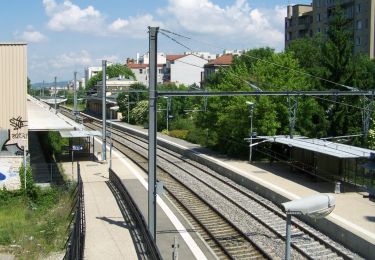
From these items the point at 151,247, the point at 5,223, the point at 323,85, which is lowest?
the point at 5,223

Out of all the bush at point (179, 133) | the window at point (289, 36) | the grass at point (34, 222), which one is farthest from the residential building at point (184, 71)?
the grass at point (34, 222)

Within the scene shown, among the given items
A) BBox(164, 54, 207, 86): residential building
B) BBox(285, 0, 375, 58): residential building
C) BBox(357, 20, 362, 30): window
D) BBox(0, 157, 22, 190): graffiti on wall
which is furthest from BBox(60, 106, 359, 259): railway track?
BBox(164, 54, 207, 86): residential building

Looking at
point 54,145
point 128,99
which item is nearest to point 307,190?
point 54,145

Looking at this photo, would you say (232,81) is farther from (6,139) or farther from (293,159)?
(6,139)

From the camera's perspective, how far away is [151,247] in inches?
520

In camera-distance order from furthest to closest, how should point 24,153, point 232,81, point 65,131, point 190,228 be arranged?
point 232,81
point 65,131
point 24,153
point 190,228

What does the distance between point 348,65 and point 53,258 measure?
29.6 metres

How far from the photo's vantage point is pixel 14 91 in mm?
30109

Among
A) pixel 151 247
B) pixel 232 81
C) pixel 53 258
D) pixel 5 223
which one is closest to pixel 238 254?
pixel 151 247

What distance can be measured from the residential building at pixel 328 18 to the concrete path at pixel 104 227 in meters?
43.2

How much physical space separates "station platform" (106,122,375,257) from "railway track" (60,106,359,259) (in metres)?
0.82

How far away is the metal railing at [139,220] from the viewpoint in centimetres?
1275

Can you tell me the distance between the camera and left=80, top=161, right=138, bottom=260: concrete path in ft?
53.7

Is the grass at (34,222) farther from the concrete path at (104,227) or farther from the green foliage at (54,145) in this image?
the green foliage at (54,145)
